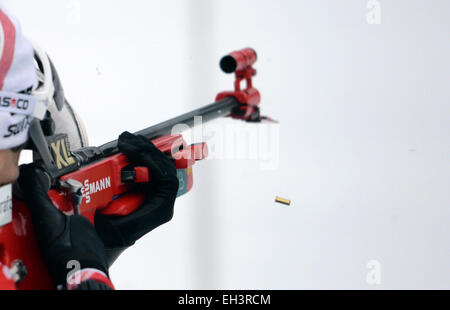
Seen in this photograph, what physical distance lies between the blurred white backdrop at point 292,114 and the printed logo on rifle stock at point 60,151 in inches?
19.9

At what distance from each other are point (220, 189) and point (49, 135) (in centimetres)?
71

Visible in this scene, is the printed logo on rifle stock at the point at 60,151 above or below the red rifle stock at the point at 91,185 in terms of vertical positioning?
above

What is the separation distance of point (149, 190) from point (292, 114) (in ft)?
2.15

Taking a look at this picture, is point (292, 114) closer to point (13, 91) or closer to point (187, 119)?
point (187, 119)

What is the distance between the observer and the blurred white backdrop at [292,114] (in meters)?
1.18

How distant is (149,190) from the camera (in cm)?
86

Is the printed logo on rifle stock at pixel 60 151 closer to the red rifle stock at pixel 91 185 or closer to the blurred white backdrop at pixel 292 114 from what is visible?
the red rifle stock at pixel 91 185

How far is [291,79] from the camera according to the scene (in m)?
1.43

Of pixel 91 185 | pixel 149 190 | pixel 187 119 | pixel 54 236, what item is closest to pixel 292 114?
pixel 187 119

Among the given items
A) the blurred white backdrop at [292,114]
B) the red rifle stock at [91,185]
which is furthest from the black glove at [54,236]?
the blurred white backdrop at [292,114]

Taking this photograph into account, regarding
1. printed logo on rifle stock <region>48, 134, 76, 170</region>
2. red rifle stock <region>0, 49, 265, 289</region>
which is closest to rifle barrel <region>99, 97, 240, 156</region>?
red rifle stock <region>0, 49, 265, 289</region>

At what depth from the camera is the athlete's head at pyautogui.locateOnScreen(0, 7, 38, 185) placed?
527mm

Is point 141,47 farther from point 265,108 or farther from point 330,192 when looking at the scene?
point 330,192

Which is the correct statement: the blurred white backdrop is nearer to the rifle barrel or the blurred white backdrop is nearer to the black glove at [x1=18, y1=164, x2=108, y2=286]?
the rifle barrel
